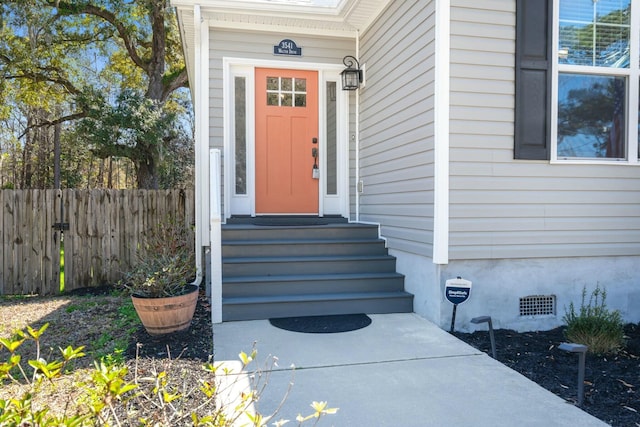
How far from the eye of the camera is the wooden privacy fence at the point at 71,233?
5.52 m

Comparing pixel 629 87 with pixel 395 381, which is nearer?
pixel 395 381

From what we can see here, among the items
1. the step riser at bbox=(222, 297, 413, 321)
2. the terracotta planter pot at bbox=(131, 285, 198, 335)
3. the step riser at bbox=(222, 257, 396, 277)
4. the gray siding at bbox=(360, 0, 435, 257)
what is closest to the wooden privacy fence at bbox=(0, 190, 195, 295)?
the step riser at bbox=(222, 257, 396, 277)

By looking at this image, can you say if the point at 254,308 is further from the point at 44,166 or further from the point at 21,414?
the point at 44,166

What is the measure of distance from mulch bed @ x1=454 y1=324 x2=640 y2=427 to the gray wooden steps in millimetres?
966

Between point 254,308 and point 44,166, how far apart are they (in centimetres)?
1301

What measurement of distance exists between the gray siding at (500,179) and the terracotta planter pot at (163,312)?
7.33ft

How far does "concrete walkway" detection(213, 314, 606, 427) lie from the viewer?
7.52 feet

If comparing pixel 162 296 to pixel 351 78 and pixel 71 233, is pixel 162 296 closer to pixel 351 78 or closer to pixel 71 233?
pixel 71 233

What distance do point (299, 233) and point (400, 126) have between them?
1538 mm

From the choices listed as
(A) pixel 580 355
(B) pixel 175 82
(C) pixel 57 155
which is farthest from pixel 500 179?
(C) pixel 57 155

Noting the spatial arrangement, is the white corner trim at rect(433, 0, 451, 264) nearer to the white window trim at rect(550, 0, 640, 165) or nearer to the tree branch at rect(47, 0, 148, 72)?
the white window trim at rect(550, 0, 640, 165)

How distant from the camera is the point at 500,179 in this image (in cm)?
379

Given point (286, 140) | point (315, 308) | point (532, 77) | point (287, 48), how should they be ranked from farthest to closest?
point (286, 140) → point (287, 48) → point (315, 308) → point (532, 77)

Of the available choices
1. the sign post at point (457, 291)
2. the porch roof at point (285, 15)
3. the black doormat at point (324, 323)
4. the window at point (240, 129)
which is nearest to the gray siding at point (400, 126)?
the porch roof at point (285, 15)
